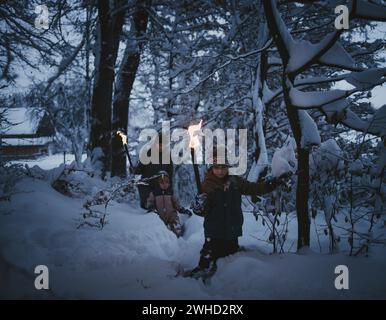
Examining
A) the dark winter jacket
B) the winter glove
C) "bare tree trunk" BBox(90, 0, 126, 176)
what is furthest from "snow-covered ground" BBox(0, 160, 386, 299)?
"bare tree trunk" BBox(90, 0, 126, 176)

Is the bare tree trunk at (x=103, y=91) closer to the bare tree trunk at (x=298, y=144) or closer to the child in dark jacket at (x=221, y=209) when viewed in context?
the child in dark jacket at (x=221, y=209)

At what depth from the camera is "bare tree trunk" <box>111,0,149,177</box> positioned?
9320 mm

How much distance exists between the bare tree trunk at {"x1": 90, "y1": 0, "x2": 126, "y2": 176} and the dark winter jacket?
4.74 metres

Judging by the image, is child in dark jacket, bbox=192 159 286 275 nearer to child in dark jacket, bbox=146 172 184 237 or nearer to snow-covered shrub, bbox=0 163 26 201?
child in dark jacket, bbox=146 172 184 237

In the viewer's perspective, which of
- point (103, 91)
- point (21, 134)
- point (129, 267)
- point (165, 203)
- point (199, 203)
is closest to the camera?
point (129, 267)

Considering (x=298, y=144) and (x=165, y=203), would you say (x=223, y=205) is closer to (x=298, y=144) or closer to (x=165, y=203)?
(x=298, y=144)

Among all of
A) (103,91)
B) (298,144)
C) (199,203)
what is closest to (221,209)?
(199,203)

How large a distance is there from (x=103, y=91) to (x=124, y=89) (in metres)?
1.36

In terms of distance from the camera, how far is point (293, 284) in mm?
3035

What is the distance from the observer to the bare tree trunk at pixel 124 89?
9320 millimetres

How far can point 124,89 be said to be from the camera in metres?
9.50

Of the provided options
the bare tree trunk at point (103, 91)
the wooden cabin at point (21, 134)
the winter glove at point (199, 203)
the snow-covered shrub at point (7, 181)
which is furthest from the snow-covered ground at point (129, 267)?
the bare tree trunk at point (103, 91)
